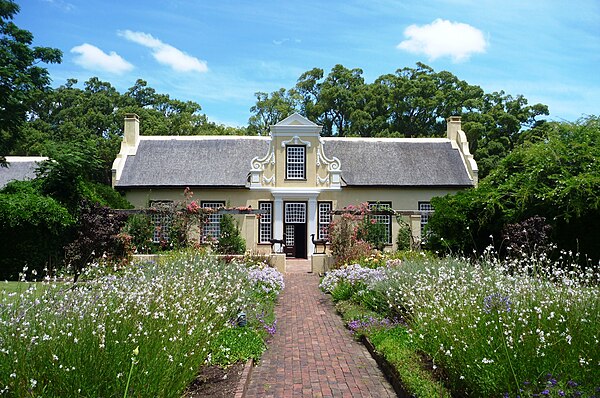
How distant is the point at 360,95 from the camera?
42.2m

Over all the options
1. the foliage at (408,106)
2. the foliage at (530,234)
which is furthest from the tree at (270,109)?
the foliage at (530,234)

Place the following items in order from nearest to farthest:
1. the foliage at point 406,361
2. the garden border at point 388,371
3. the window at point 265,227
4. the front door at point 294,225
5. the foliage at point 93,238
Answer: the foliage at point 406,361 → the garden border at point 388,371 → the foliage at point 93,238 → the window at point 265,227 → the front door at point 294,225

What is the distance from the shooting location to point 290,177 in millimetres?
25672

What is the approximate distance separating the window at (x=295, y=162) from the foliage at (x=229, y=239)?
18.5 feet

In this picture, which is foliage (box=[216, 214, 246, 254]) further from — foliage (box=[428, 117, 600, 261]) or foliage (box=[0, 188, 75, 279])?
foliage (box=[428, 117, 600, 261])

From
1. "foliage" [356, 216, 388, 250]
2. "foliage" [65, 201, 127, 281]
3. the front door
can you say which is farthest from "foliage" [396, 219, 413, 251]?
"foliage" [65, 201, 127, 281]

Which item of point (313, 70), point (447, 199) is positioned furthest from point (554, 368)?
point (313, 70)

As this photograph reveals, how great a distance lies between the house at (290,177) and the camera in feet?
83.6

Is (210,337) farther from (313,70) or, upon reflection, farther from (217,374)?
(313,70)

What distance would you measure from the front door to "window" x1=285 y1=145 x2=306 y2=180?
55.5 inches

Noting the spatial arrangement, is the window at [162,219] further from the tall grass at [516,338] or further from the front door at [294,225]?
the tall grass at [516,338]

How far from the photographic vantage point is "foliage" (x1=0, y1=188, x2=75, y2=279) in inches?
566

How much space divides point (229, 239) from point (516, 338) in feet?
50.1

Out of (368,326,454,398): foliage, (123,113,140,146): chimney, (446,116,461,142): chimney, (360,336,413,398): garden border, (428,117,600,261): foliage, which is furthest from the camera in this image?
(446,116,461,142): chimney
